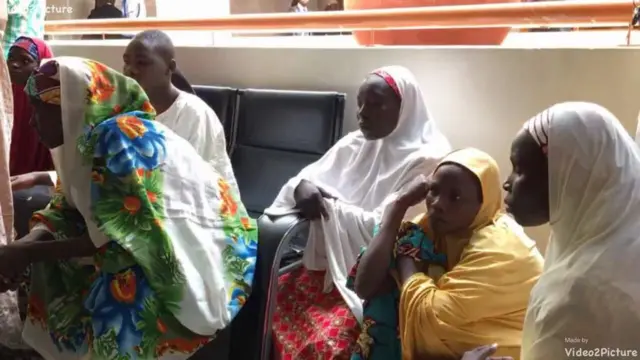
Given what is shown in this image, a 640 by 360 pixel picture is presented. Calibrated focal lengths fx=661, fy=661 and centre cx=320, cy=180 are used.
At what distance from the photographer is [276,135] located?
8.63 ft

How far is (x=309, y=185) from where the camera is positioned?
76.7 inches

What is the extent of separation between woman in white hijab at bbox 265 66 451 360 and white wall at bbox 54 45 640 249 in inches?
12.4

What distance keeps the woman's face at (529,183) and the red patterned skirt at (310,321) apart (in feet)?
2.12

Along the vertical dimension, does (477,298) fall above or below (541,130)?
below

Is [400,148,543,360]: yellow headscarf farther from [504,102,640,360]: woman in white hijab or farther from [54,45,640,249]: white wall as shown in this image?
[54,45,640,249]: white wall

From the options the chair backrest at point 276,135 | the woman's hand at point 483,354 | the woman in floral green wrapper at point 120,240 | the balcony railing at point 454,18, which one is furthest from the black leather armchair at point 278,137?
the woman's hand at point 483,354

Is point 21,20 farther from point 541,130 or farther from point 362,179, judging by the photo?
point 541,130

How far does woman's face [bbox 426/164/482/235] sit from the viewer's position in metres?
1.41

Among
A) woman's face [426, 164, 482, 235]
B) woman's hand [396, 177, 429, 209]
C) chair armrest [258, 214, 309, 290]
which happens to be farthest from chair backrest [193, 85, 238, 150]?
woman's face [426, 164, 482, 235]

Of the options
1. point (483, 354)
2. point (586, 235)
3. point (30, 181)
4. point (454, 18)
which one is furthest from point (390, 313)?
point (30, 181)

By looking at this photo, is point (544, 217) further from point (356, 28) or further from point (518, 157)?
point (356, 28)

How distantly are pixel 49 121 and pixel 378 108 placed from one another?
89 cm

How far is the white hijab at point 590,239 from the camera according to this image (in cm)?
102

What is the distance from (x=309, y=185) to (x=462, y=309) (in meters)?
0.74
